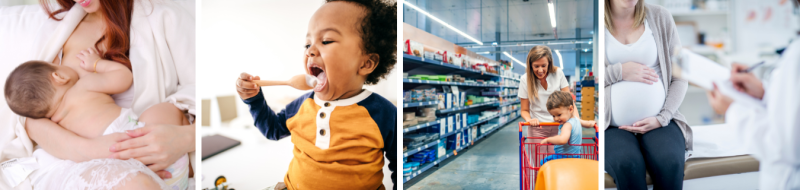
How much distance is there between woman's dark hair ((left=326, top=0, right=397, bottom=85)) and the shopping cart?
90cm

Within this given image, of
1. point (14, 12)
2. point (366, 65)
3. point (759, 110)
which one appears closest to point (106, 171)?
point (14, 12)

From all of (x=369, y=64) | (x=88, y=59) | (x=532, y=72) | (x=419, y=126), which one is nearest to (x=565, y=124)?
(x=532, y=72)

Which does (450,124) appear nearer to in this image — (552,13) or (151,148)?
(552,13)

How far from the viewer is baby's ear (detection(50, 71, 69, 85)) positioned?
2266 millimetres

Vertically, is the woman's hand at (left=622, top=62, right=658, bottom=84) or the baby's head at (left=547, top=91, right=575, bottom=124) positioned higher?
the woman's hand at (left=622, top=62, right=658, bottom=84)

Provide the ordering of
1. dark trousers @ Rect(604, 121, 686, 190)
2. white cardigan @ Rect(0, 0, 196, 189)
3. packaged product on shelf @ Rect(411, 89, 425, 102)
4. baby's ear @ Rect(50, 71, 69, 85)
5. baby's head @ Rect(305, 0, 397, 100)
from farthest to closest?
packaged product on shelf @ Rect(411, 89, 425, 102) < white cardigan @ Rect(0, 0, 196, 189) < baby's ear @ Rect(50, 71, 69, 85) < baby's head @ Rect(305, 0, 397, 100) < dark trousers @ Rect(604, 121, 686, 190)

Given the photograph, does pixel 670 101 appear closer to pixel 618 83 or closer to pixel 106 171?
pixel 618 83

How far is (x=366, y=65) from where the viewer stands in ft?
7.11

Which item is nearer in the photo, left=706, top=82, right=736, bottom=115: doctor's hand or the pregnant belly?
left=706, top=82, right=736, bottom=115: doctor's hand

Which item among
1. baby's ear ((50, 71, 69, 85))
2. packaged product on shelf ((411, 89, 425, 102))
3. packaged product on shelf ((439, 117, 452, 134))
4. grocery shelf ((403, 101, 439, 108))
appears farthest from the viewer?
packaged product on shelf ((439, 117, 452, 134))

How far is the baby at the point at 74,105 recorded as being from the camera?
2.28m

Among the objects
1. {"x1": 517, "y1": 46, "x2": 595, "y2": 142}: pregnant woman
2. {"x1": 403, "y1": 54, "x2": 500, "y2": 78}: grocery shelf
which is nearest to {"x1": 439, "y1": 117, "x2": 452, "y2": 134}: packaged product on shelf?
{"x1": 403, "y1": 54, "x2": 500, "y2": 78}: grocery shelf

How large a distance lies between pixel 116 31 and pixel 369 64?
170 centimetres

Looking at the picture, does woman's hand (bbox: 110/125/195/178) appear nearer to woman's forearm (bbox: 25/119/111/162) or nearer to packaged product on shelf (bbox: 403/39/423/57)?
woman's forearm (bbox: 25/119/111/162)
